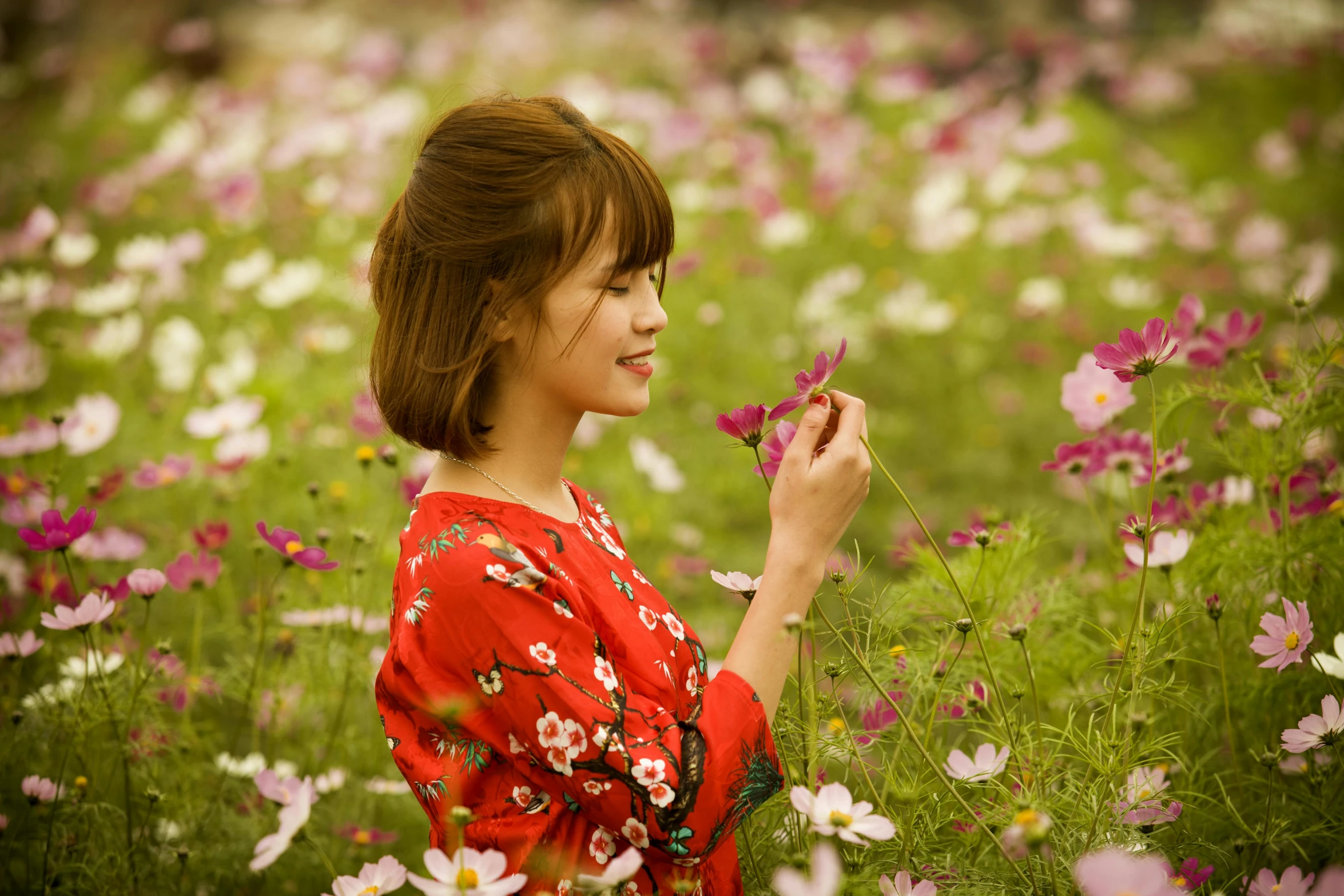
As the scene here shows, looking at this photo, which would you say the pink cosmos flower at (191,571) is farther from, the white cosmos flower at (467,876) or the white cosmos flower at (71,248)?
the white cosmos flower at (71,248)

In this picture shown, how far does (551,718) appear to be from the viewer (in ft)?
3.31

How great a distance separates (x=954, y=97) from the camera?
5.23 m

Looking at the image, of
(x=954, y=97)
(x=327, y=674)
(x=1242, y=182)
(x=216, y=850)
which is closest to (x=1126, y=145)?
(x=1242, y=182)

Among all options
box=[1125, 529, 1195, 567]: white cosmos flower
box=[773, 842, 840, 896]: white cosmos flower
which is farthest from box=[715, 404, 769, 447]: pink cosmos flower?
box=[1125, 529, 1195, 567]: white cosmos flower

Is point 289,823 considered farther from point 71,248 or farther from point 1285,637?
point 71,248

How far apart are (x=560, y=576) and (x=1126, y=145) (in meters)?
5.22

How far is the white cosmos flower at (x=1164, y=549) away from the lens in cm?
132

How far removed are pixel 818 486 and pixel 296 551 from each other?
0.68m

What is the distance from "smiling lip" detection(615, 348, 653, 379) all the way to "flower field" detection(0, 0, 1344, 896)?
6.2 inches

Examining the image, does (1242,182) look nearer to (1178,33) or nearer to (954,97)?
(954,97)

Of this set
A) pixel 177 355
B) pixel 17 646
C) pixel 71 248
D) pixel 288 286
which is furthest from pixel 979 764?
pixel 71 248

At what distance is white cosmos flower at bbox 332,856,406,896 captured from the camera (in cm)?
111

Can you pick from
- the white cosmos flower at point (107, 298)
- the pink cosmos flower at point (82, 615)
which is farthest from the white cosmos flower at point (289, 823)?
the white cosmos flower at point (107, 298)

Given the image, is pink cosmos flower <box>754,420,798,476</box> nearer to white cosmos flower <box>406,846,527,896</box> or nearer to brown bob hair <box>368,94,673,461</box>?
brown bob hair <box>368,94,673,461</box>
